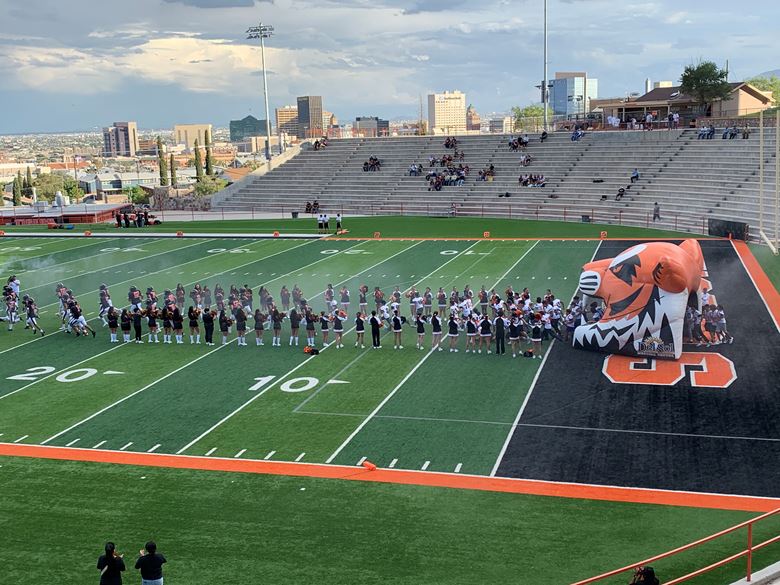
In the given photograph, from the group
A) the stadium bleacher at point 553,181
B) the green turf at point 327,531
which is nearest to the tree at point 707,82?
the stadium bleacher at point 553,181

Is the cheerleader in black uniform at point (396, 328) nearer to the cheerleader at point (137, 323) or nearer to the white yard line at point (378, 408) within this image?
the white yard line at point (378, 408)

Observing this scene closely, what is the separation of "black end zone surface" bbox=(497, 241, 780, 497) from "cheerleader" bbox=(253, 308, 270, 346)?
7.64 meters

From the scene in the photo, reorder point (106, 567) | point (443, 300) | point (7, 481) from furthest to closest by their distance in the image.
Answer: point (443, 300), point (7, 481), point (106, 567)

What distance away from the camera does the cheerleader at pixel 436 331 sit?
21.5m

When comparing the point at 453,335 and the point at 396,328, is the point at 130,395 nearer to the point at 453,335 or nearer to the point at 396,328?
the point at 396,328

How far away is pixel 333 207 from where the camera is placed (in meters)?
55.2

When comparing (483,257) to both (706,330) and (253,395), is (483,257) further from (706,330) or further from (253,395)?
(253,395)

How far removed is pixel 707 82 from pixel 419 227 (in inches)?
1135

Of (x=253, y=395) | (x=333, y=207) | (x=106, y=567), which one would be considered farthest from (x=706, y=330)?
(x=333, y=207)

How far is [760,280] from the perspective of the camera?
90.6 ft

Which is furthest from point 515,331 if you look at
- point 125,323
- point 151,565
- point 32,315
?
point 32,315

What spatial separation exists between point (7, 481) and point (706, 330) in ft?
50.8

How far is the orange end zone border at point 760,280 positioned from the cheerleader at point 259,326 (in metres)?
13.3

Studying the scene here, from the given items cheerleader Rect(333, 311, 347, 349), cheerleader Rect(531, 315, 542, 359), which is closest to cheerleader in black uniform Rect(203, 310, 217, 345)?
cheerleader Rect(333, 311, 347, 349)
